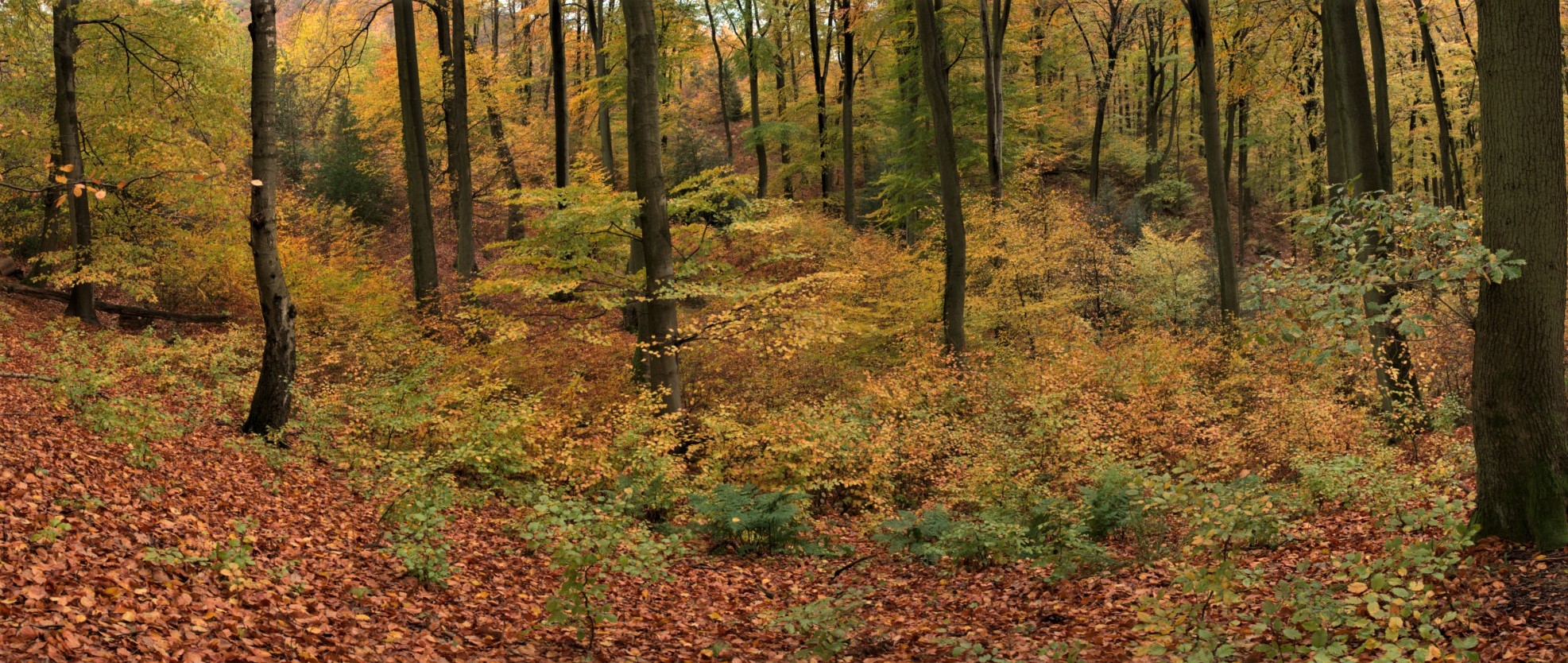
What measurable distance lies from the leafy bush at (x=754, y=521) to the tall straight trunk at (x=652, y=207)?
2506 millimetres

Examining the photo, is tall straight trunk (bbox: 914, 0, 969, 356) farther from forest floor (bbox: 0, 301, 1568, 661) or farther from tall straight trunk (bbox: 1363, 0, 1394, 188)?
forest floor (bbox: 0, 301, 1568, 661)

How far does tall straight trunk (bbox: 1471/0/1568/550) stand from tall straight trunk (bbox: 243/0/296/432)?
929 centimetres

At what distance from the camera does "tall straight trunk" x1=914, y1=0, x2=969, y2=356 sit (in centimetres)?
1336

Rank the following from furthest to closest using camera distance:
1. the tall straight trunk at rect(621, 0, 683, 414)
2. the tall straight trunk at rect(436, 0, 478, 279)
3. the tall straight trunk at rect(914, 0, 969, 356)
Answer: the tall straight trunk at rect(436, 0, 478, 279), the tall straight trunk at rect(914, 0, 969, 356), the tall straight trunk at rect(621, 0, 683, 414)

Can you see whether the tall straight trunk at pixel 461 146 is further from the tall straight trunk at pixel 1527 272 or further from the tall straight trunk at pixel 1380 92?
the tall straight trunk at pixel 1527 272

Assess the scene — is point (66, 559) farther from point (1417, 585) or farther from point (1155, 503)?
point (1417, 585)

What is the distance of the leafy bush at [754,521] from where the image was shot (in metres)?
7.89

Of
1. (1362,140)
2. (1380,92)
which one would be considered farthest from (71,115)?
(1380,92)

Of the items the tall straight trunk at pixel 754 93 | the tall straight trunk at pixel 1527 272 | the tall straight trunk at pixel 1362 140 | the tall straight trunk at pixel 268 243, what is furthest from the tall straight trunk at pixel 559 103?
the tall straight trunk at pixel 1527 272

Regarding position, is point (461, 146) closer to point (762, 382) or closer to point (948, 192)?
point (762, 382)

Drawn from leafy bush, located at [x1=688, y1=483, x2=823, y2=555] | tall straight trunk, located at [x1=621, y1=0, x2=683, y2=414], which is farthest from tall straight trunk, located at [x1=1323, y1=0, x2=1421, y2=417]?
tall straight trunk, located at [x1=621, y1=0, x2=683, y2=414]

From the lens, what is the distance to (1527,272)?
4879mm

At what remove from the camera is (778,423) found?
9414 mm

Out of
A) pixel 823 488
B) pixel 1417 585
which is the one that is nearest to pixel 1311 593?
pixel 1417 585
